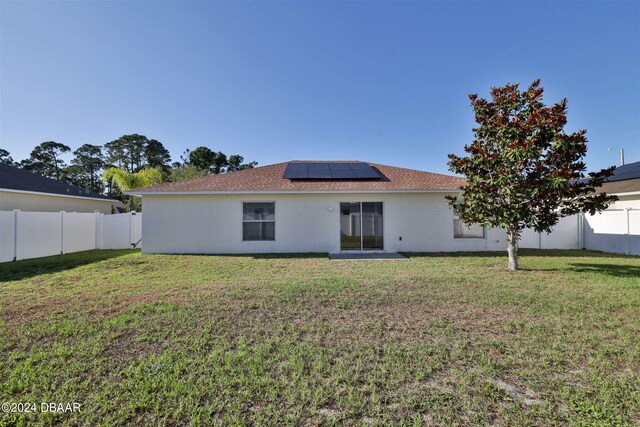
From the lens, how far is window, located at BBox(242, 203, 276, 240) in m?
11.3

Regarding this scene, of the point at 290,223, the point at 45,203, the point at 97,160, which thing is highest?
the point at 97,160

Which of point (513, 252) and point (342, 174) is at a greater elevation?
point (342, 174)

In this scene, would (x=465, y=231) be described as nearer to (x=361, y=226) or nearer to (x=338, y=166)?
(x=361, y=226)

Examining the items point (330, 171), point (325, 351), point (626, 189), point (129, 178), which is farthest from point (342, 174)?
point (129, 178)

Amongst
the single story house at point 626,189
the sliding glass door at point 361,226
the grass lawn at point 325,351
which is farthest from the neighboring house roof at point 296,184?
the single story house at point 626,189

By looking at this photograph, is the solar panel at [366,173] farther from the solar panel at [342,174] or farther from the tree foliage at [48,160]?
the tree foliage at [48,160]

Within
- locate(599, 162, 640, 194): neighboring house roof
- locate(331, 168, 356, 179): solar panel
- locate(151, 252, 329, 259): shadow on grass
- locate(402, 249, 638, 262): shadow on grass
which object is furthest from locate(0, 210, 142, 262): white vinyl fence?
locate(599, 162, 640, 194): neighboring house roof

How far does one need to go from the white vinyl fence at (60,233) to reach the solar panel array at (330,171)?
843 cm

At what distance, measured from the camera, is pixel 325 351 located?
3250 mm

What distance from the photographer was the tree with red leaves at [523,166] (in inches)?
270

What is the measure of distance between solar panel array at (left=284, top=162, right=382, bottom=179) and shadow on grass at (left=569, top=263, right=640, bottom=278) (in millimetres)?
7416

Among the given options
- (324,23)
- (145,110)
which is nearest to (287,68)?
(324,23)

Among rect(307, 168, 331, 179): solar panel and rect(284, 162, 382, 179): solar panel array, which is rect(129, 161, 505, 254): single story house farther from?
rect(284, 162, 382, 179): solar panel array

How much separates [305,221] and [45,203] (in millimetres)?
14161
